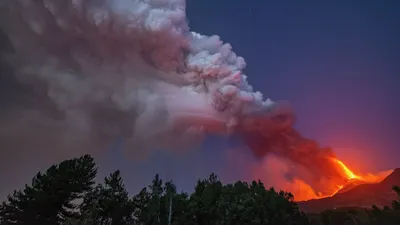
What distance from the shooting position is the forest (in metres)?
52.0

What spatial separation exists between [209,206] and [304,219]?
27.6 meters

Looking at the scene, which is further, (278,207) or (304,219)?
(304,219)

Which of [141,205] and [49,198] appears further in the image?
[141,205]

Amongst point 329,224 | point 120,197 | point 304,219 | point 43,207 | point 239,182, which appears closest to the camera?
point 43,207

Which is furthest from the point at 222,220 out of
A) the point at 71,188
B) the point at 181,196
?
the point at 71,188

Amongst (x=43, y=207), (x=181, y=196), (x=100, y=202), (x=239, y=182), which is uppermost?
(x=239, y=182)

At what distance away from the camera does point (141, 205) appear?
70.7 m

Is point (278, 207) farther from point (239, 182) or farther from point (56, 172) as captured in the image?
point (56, 172)

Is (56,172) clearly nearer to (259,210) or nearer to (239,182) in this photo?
(259,210)

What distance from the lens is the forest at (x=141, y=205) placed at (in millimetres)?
52000

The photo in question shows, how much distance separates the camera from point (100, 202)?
59812 mm

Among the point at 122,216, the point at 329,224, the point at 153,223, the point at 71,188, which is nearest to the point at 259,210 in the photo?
the point at 329,224

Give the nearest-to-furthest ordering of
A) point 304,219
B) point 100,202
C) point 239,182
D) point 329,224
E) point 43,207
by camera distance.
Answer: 1. point 43,207
2. point 100,202
3. point 329,224
4. point 304,219
5. point 239,182

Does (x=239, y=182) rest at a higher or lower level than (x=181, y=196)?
higher
